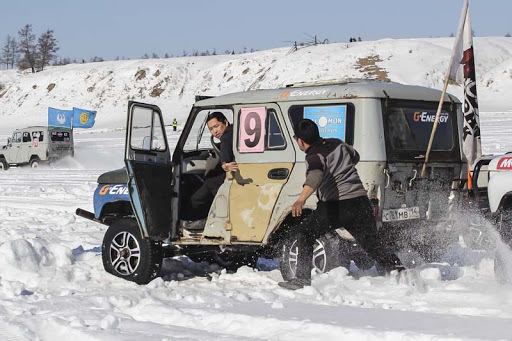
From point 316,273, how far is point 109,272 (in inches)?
83.3

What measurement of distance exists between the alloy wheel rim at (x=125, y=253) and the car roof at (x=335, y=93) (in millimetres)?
1578

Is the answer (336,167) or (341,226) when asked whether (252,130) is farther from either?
(341,226)

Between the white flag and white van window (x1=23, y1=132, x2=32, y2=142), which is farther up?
the white flag

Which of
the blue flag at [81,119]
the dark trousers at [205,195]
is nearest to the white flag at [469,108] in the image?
the dark trousers at [205,195]

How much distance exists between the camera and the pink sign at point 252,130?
7.32 meters

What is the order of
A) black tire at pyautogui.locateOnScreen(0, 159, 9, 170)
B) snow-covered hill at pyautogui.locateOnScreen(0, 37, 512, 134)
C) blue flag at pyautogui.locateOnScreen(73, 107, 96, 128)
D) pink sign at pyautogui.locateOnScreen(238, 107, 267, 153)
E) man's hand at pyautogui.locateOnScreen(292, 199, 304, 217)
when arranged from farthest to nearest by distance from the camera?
snow-covered hill at pyautogui.locateOnScreen(0, 37, 512, 134) < blue flag at pyautogui.locateOnScreen(73, 107, 96, 128) < black tire at pyautogui.locateOnScreen(0, 159, 9, 170) < pink sign at pyautogui.locateOnScreen(238, 107, 267, 153) < man's hand at pyautogui.locateOnScreen(292, 199, 304, 217)

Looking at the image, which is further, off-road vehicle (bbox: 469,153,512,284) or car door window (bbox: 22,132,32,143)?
car door window (bbox: 22,132,32,143)

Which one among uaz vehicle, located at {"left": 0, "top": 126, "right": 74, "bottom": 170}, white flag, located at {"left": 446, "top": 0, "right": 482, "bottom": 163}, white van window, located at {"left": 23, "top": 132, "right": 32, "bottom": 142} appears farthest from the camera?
white van window, located at {"left": 23, "top": 132, "right": 32, "bottom": 142}

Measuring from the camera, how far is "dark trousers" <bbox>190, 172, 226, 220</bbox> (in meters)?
7.68

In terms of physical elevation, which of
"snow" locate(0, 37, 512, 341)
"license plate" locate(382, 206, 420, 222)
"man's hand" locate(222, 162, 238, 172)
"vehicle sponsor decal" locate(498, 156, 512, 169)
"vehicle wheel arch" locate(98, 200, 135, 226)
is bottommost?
"snow" locate(0, 37, 512, 341)

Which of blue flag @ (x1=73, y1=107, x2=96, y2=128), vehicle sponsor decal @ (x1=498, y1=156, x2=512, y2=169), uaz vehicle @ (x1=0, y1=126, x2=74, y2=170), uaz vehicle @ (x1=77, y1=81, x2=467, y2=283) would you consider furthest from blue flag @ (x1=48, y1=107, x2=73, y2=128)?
vehicle sponsor decal @ (x1=498, y1=156, x2=512, y2=169)

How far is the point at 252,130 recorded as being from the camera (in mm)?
7402

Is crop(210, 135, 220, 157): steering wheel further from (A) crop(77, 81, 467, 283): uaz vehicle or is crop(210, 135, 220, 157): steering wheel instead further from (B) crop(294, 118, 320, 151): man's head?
(B) crop(294, 118, 320, 151): man's head

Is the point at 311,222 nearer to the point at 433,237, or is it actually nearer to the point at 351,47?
the point at 433,237
